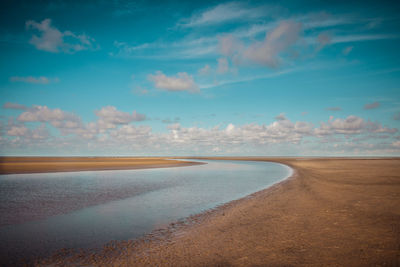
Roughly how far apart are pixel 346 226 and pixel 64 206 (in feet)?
53.0

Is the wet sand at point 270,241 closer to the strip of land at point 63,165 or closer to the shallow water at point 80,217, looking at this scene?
the shallow water at point 80,217

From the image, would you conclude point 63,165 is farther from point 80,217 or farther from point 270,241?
point 270,241

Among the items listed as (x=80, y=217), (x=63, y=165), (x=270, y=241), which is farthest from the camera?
(x=63, y=165)

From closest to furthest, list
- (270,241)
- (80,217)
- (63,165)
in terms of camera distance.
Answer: (270,241) → (80,217) → (63,165)

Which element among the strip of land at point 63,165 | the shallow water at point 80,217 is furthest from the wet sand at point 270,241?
the strip of land at point 63,165

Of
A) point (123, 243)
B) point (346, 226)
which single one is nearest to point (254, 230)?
point (346, 226)

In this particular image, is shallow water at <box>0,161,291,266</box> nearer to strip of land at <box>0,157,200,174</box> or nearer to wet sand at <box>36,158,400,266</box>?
wet sand at <box>36,158,400,266</box>

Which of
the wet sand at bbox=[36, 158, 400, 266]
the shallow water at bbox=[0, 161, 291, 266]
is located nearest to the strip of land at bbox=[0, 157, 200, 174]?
the shallow water at bbox=[0, 161, 291, 266]

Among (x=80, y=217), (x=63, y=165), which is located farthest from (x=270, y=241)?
(x=63, y=165)

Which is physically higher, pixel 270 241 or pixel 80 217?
pixel 80 217

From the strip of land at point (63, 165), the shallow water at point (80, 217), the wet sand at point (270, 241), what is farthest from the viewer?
the strip of land at point (63, 165)

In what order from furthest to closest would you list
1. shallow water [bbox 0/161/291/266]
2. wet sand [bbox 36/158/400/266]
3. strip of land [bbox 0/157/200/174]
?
strip of land [bbox 0/157/200/174] → shallow water [bbox 0/161/291/266] → wet sand [bbox 36/158/400/266]

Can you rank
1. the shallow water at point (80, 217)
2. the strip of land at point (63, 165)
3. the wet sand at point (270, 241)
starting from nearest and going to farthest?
the wet sand at point (270, 241) → the shallow water at point (80, 217) → the strip of land at point (63, 165)

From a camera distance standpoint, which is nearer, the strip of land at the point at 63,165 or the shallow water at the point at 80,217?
the shallow water at the point at 80,217
